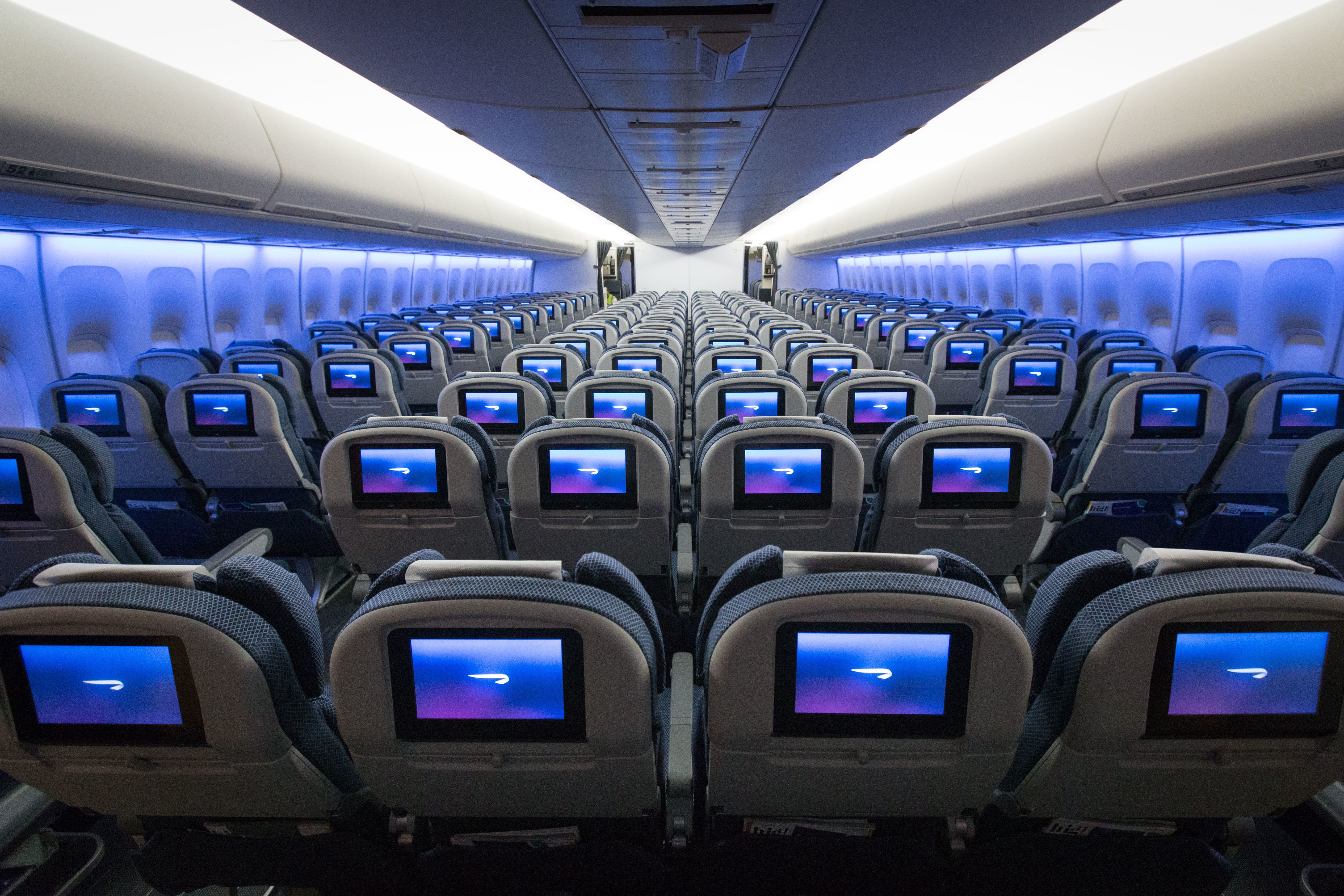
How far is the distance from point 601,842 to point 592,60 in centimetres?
364

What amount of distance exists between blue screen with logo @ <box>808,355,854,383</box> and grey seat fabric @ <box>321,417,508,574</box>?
4.35 meters

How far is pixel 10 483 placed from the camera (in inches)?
121

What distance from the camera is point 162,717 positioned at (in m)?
1.70

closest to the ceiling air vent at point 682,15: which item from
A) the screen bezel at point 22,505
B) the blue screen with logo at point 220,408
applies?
the screen bezel at point 22,505

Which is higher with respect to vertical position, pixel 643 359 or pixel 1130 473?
pixel 643 359

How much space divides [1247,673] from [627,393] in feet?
13.4

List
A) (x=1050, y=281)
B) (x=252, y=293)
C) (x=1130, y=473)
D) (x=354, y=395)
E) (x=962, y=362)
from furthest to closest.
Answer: (x=1050, y=281), (x=252, y=293), (x=962, y=362), (x=354, y=395), (x=1130, y=473)

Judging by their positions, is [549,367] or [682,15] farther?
[549,367]

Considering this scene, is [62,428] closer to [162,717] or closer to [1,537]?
[1,537]

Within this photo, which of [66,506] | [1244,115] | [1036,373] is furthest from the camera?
[1036,373]

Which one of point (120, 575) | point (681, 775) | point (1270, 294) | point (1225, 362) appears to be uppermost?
point (1270, 294)

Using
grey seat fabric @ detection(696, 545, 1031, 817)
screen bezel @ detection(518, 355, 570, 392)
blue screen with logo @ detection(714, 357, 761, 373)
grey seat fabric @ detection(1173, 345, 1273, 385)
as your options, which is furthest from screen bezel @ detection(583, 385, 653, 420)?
grey seat fabric @ detection(1173, 345, 1273, 385)

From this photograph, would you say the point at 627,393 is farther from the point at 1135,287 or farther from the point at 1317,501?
the point at 1135,287

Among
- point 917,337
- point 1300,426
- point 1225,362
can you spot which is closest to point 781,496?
point 1300,426
